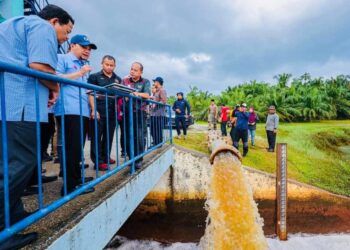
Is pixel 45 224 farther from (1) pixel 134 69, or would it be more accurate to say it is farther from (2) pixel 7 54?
(1) pixel 134 69

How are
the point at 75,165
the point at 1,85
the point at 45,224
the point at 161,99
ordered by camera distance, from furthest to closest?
the point at 161,99, the point at 75,165, the point at 45,224, the point at 1,85

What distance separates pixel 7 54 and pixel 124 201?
182 centimetres

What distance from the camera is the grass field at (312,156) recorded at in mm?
8797

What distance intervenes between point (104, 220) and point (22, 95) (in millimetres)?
1307

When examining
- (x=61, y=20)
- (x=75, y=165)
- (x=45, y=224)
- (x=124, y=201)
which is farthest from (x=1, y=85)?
(x=124, y=201)

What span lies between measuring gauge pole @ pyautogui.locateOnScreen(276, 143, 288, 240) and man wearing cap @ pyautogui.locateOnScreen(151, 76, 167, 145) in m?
3.46

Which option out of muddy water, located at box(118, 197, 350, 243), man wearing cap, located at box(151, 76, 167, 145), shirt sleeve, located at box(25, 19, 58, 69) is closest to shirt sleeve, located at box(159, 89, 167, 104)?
man wearing cap, located at box(151, 76, 167, 145)

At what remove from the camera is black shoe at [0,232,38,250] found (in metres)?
1.46

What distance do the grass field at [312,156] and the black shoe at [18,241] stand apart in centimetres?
755

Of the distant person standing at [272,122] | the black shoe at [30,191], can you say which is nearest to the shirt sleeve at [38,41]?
the black shoe at [30,191]

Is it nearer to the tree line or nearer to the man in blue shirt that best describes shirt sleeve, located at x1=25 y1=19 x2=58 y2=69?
the man in blue shirt

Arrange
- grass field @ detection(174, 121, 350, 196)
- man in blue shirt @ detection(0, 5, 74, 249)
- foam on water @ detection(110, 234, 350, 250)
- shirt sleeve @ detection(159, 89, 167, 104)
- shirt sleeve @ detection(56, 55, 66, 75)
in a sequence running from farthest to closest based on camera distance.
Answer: grass field @ detection(174, 121, 350, 196), foam on water @ detection(110, 234, 350, 250), shirt sleeve @ detection(159, 89, 167, 104), shirt sleeve @ detection(56, 55, 66, 75), man in blue shirt @ detection(0, 5, 74, 249)

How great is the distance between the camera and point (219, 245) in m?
5.10

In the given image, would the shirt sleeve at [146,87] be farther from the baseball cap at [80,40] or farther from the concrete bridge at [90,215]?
the baseball cap at [80,40]
